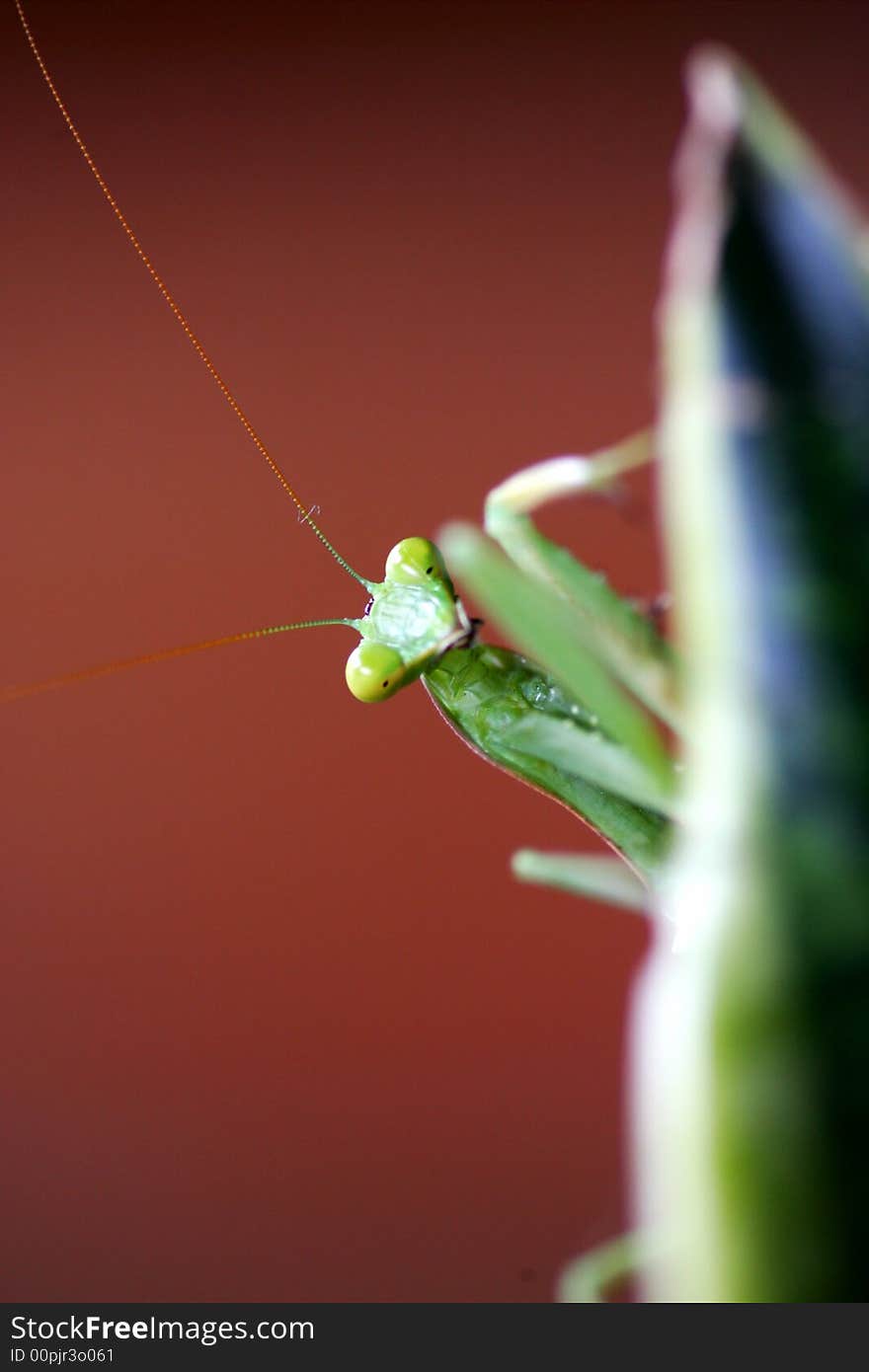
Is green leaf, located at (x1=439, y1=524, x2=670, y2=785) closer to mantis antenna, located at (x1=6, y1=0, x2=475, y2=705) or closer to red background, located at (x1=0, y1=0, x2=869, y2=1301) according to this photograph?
mantis antenna, located at (x1=6, y1=0, x2=475, y2=705)

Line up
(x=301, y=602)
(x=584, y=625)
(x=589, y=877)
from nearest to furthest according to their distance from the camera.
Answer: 1. (x=584, y=625)
2. (x=589, y=877)
3. (x=301, y=602)

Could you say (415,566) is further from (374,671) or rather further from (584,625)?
(584,625)

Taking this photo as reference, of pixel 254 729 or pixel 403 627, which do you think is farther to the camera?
pixel 254 729

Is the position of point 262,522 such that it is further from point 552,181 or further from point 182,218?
point 552,181

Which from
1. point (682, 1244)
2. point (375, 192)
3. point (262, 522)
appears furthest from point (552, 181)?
point (682, 1244)

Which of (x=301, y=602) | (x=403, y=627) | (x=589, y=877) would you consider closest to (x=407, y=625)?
(x=403, y=627)

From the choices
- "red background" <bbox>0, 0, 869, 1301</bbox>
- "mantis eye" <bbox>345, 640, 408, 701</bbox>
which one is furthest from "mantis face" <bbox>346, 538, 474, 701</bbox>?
"red background" <bbox>0, 0, 869, 1301</bbox>
